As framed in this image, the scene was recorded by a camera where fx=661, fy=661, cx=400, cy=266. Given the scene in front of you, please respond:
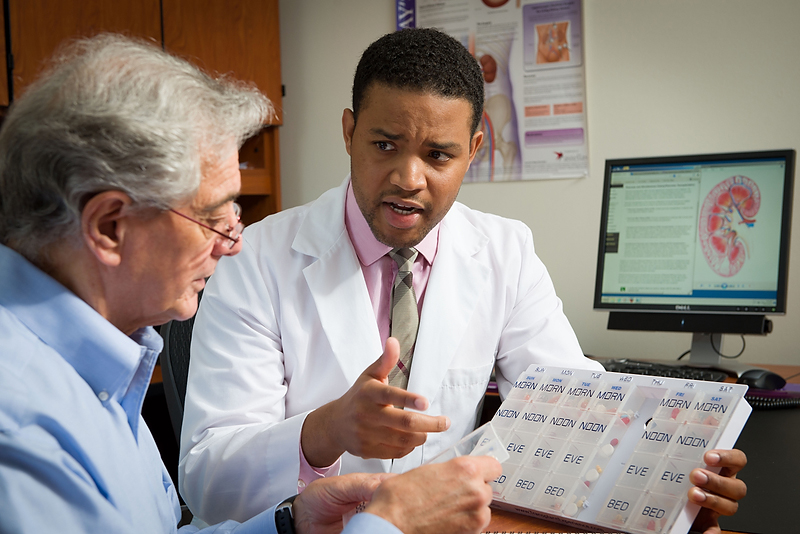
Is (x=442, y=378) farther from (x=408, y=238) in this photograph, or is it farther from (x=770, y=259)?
(x=770, y=259)

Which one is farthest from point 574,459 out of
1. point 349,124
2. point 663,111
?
point 663,111

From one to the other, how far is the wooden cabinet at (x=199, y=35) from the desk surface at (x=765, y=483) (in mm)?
1926

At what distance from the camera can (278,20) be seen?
9.12 feet

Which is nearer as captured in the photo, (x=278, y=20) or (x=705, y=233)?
(x=705, y=233)

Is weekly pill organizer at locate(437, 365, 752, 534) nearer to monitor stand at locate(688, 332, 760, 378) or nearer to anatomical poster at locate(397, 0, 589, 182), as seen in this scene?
monitor stand at locate(688, 332, 760, 378)

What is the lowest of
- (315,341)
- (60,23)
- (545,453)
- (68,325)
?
(545,453)

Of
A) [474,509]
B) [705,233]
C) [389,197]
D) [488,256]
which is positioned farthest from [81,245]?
[705,233]

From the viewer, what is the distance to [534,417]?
0.93 meters

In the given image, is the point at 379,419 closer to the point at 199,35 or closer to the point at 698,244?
the point at 698,244

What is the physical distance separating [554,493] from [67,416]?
57 centimetres

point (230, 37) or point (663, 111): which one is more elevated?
point (230, 37)

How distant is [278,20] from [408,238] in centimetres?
185

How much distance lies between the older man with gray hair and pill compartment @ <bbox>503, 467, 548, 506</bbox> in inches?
5.0

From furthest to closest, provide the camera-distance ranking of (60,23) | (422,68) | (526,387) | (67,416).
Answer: (60,23), (422,68), (526,387), (67,416)
